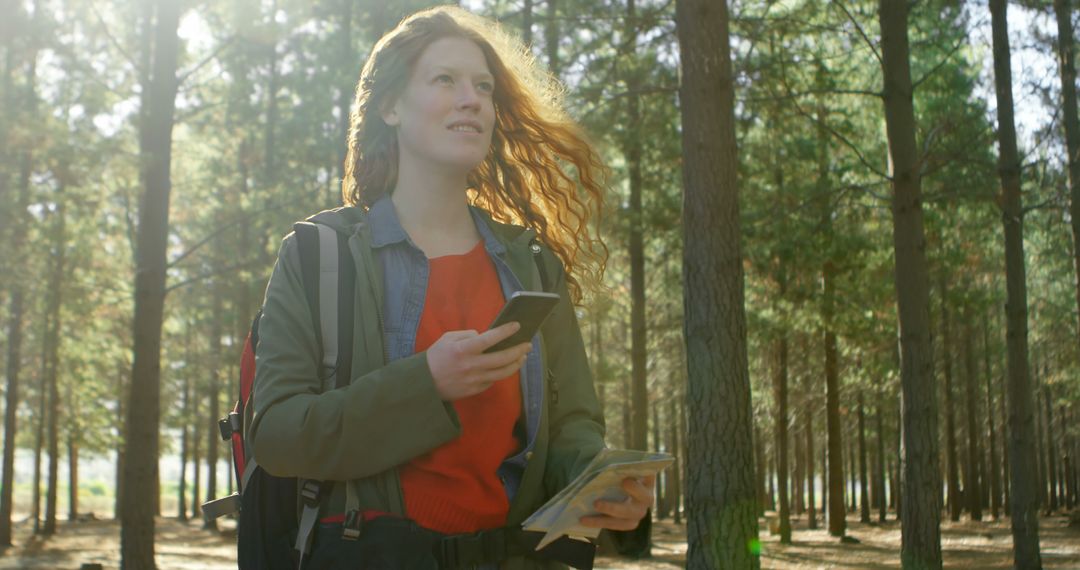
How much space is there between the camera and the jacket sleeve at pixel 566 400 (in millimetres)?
2252

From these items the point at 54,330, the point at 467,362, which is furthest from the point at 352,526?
the point at 54,330

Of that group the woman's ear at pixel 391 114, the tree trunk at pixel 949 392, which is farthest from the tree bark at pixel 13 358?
the tree trunk at pixel 949 392

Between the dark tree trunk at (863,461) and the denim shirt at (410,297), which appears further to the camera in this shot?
the dark tree trunk at (863,461)

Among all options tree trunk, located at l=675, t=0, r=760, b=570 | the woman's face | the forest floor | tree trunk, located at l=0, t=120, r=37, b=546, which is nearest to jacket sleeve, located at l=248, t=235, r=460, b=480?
the woman's face

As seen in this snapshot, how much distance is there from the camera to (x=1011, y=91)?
1413 centimetres

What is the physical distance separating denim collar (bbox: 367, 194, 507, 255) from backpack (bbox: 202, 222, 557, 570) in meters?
0.10

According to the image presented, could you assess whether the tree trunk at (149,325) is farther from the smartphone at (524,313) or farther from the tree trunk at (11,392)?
the smartphone at (524,313)

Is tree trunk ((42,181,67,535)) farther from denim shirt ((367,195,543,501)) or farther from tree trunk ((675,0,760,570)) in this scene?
denim shirt ((367,195,543,501))

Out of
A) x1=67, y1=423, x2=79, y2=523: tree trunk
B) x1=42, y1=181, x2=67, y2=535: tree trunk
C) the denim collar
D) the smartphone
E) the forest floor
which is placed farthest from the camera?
x1=67, y1=423, x2=79, y2=523: tree trunk

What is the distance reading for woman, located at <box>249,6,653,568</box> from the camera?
1.95 meters

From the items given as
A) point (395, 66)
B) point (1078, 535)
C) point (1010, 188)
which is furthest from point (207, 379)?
point (395, 66)

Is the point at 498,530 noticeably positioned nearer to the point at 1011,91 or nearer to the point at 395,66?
the point at 395,66

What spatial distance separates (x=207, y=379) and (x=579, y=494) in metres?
26.5

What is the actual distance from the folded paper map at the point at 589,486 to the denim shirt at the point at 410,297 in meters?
0.24
